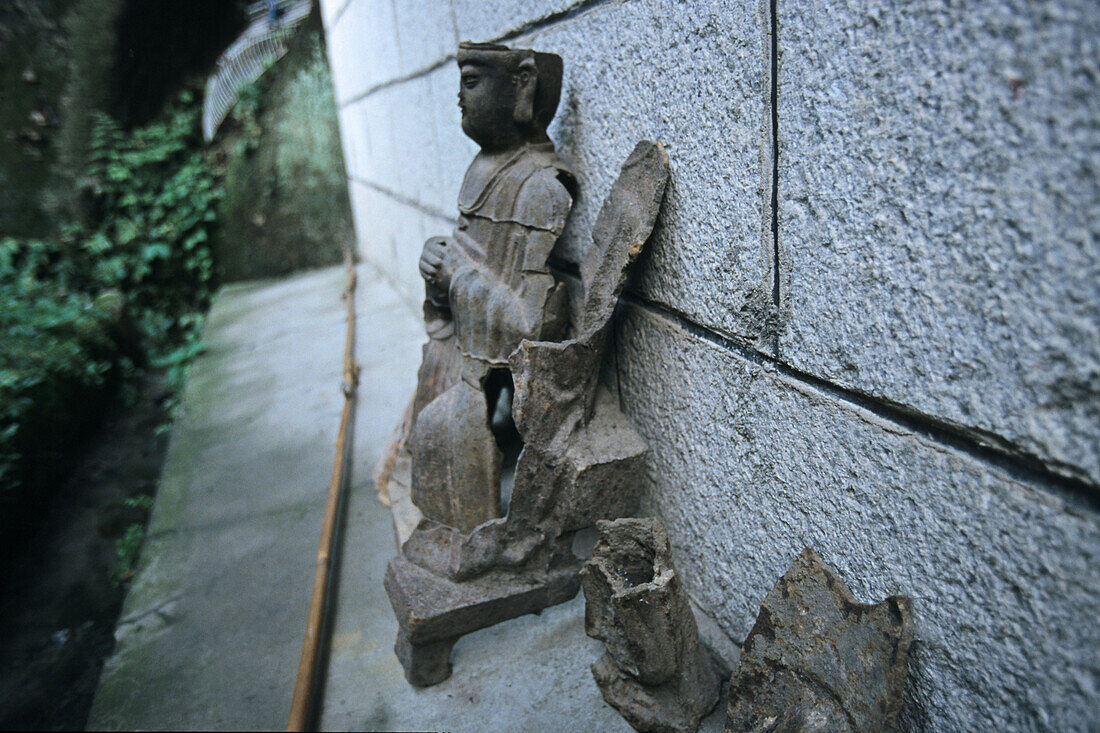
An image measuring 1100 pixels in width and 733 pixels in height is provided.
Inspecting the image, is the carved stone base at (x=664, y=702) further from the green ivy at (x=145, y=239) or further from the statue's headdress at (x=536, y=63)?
the green ivy at (x=145, y=239)

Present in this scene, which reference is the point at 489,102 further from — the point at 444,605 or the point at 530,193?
the point at 444,605

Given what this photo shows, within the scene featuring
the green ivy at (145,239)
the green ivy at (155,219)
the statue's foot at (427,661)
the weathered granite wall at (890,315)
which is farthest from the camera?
the green ivy at (155,219)

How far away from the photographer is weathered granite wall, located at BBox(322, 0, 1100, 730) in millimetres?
858

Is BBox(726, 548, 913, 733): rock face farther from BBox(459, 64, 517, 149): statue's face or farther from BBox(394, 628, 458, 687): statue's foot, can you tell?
BBox(459, 64, 517, 149): statue's face

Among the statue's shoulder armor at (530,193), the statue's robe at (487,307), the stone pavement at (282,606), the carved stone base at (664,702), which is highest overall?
the statue's shoulder armor at (530,193)

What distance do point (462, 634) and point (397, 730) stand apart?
0.26 metres

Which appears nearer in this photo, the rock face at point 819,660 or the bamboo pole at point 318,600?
the rock face at point 819,660

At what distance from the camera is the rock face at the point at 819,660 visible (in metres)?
1.10

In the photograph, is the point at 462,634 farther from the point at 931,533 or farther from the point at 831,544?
the point at 931,533

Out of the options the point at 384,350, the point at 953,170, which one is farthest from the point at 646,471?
the point at 384,350

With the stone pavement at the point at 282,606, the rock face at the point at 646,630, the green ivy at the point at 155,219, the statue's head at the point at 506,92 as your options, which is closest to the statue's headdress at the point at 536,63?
the statue's head at the point at 506,92

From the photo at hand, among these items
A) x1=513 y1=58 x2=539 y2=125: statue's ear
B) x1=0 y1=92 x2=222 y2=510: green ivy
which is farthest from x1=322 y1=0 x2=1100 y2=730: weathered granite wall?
x1=0 y1=92 x2=222 y2=510: green ivy

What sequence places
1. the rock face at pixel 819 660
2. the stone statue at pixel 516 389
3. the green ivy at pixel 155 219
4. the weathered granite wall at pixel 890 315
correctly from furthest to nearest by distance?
the green ivy at pixel 155 219
the stone statue at pixel 516 389
the rock face at pixel 819 660
the weathered granite wall at pixel 890 315

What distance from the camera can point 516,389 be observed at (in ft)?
5.27
